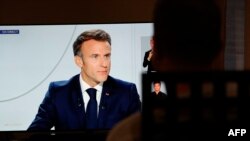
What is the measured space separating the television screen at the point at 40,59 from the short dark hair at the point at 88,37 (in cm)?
2

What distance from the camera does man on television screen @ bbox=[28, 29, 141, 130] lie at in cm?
269

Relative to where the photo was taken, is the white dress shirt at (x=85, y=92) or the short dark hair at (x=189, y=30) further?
the white dress shirt at (x=85, y=92)

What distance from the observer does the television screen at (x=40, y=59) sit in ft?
8.78

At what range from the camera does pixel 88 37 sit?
2.70 metres

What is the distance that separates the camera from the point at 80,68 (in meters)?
2.70

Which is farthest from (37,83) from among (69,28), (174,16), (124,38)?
(174,16)

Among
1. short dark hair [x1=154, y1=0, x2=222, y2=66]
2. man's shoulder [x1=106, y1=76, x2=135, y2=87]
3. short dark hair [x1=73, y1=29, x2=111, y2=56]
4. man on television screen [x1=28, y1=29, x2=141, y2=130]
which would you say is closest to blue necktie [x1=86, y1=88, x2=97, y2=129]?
man on television screen [x1=28, y1=29, x2=141, y2=130]

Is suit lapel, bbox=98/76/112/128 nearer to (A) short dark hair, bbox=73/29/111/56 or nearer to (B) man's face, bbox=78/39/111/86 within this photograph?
(B) man's face, bbox=78/39/111/86

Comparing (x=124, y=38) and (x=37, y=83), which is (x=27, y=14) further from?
(x=124, y=38)

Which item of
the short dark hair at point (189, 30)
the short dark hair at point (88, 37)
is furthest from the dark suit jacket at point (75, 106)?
the short dark hair at point (189, 30)

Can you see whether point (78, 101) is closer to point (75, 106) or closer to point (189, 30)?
point (75, 106)

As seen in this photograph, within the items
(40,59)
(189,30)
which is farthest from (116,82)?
(189,30)

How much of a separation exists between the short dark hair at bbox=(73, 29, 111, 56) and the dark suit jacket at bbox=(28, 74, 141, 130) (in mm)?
176

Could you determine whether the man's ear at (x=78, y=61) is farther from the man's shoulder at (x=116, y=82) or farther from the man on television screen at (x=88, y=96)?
the man's shoulder at (x=116, y=82)
